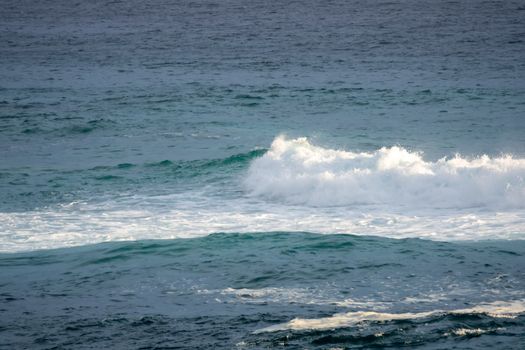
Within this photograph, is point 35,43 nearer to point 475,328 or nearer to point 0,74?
point 0,74

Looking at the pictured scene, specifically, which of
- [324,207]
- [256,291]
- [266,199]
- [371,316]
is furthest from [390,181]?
[371,316]

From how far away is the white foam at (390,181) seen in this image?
711 inches

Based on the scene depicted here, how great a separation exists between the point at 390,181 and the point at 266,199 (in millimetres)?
2768

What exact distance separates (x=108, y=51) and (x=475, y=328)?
135ft

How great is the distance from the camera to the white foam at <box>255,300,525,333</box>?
412 inches

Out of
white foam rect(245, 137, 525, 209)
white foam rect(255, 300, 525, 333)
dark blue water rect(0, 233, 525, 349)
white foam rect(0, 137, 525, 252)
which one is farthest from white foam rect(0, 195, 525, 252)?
white foam rect(255, 300, 525, 333)

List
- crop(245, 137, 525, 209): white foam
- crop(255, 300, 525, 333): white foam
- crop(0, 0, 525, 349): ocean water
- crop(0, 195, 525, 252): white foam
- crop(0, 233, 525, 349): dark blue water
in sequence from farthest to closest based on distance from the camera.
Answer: crop(245, 137, 525, 209): white foam, crop(0, 195, 525, 252): white foam, crop(0, 0, 525, 349): ocean water, crop(255, 300, 525, 333): white foam, crop(0, 233, 525, 349): dark blue water

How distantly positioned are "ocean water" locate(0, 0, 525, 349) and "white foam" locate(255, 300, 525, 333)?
0.04 m

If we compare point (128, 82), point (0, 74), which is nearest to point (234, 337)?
point (128, 82)

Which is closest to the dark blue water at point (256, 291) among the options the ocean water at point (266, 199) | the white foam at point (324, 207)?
the ocean water at point (266, 199)

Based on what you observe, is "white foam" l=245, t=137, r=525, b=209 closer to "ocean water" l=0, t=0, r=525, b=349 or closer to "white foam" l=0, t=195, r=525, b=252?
"ocean water" l=0, t=0, r=525, b=349

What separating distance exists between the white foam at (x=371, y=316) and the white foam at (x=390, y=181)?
6.83m

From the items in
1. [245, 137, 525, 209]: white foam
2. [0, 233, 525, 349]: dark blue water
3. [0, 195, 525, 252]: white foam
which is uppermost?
[245, 137, 525, 209]: white foam

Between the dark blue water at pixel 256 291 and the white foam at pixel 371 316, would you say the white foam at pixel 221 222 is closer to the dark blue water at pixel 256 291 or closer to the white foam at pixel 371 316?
the dark blue water at pixel 256 291
